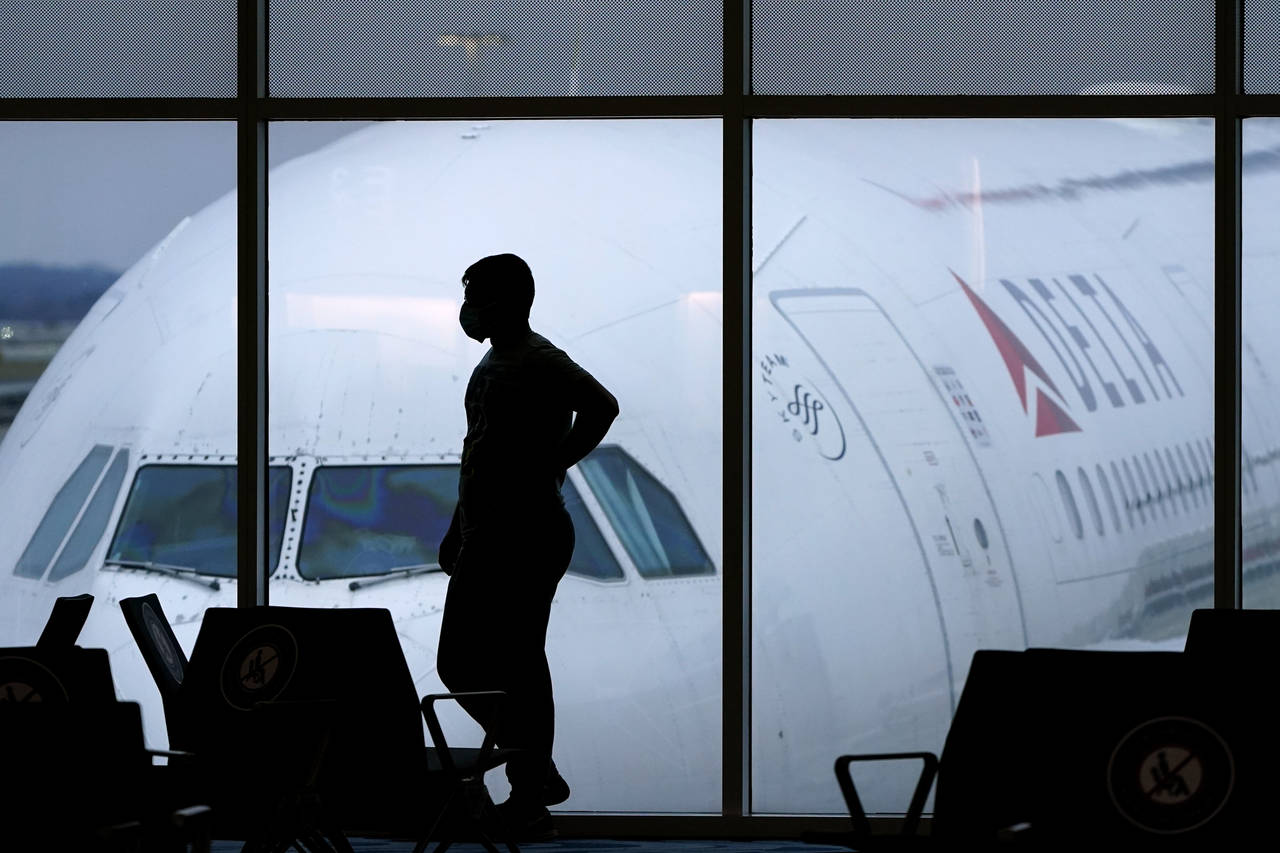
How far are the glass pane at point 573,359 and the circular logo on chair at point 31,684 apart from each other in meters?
2.15

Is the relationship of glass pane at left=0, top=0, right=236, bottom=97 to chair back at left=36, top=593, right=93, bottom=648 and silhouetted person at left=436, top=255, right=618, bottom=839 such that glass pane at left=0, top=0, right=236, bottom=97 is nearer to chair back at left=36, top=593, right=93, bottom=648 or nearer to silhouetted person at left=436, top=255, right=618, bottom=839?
silhouetted person at left=436, top=255, right=618, bottom=839

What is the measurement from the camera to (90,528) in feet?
18.3

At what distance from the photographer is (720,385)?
549 cm

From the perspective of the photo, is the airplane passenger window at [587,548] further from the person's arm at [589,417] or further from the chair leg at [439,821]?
the chair leg at [439,821]

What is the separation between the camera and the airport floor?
198 inches

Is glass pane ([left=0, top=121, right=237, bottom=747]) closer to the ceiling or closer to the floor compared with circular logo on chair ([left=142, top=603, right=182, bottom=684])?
closer to the ceiling

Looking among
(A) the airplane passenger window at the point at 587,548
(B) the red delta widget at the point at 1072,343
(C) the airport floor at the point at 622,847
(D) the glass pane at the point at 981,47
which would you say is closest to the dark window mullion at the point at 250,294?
(C) the airport floor at the point at 622,847

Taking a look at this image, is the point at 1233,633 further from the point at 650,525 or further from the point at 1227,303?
the point at 650,525

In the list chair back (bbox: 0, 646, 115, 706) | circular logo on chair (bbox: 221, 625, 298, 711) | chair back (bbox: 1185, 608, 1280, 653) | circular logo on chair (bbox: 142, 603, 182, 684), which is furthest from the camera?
circular logo on chair (bbox: 142, 603, 182, 684)

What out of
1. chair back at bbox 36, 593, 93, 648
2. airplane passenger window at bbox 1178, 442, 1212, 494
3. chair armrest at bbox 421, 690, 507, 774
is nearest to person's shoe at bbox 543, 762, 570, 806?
chair armrest at bbox 421, 690, 507, 774

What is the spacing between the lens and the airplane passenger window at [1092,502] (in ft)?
17.9

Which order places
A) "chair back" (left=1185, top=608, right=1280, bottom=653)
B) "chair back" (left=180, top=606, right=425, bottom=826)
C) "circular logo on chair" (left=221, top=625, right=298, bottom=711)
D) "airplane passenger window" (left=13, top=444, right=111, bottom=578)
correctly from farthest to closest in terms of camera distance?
"airplane passenger window" (left=13, top=444, right=111, bottom=578)
"circular logo on chair" (left=221, top=625, right=298, bottom=711)
"chair back" (left=180, top=606, right=425, bottom=826)
"chair back" (left=1185, top=608, right=1280, bottom=653)

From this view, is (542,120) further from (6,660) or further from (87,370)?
(6,660)

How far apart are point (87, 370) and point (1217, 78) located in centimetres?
374
